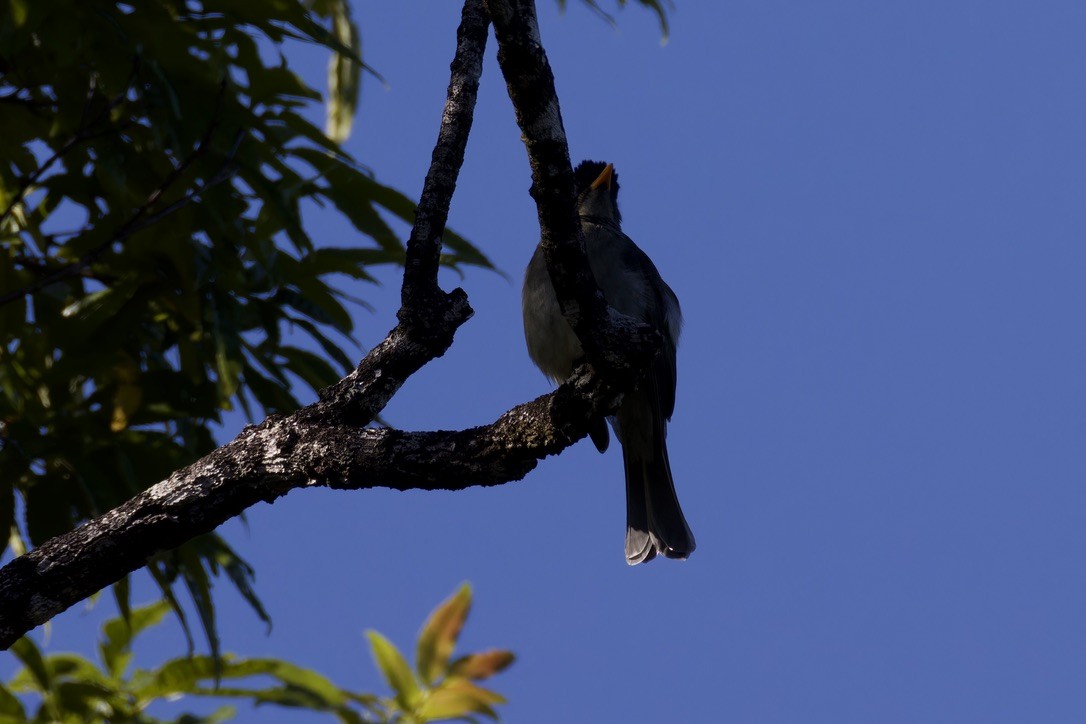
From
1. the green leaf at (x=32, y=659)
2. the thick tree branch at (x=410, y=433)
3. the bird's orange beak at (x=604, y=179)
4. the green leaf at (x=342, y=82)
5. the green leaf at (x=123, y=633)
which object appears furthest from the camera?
the bird's orange beak at (x=604, y=179)

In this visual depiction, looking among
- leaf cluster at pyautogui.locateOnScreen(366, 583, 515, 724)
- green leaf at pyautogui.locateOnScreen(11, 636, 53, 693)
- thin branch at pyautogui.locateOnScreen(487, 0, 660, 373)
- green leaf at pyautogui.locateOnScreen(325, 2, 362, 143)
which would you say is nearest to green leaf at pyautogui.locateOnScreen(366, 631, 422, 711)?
leaf cluster at pyautogui.locateOnScreen(366, 583, 515, 724)

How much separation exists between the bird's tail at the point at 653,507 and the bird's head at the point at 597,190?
3.54 ft

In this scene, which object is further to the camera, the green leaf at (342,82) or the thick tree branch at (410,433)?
the green leaf at (342,82)

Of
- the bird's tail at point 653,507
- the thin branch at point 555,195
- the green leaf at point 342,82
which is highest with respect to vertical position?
the green leaf at point 342,82

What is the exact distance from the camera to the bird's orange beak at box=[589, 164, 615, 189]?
5539 millimetres

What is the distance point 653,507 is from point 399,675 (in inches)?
58.4

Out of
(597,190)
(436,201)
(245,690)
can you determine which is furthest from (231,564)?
(597,190)

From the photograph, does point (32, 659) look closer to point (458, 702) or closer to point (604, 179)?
point (458, 702)

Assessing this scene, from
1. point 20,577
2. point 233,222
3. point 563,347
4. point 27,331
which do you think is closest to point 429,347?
point 20,577

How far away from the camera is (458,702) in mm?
3516

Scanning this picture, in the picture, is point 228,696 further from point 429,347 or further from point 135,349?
point 429,347

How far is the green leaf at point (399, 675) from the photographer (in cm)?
360

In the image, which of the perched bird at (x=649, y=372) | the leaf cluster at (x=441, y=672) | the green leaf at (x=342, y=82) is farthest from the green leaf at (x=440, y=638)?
the green leaf at (x=342, y=82)

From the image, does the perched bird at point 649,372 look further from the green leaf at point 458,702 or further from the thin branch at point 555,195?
the thin branch at point 555,195
